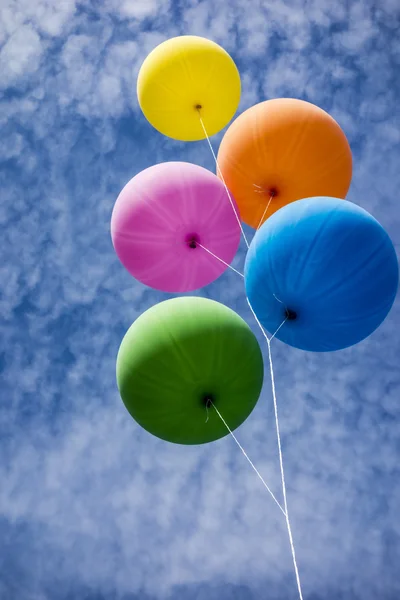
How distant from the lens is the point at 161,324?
4000 millimetres

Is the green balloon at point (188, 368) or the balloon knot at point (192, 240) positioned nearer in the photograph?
the green balloon at point (188, 368)

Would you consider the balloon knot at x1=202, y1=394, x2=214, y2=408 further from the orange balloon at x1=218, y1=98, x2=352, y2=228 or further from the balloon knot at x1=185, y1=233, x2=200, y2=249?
the orange balloon at x1=218, y1=98, x2=352, y2=228

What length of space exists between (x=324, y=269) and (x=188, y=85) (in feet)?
9.24

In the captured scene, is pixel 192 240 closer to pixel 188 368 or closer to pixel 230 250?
pixel 230 250

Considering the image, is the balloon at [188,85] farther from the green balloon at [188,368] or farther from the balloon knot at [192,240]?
the green balloon at [188,368]

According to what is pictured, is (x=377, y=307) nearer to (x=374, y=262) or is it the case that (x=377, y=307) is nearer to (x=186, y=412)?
(x=374, y=262)

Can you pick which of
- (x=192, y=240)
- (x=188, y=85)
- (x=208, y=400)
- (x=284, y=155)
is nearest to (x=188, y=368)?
(x=208, y=400)

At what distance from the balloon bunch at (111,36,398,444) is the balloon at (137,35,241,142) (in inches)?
0.6

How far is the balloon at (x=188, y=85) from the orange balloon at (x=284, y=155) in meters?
0.64

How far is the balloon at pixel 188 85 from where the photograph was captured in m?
5.28

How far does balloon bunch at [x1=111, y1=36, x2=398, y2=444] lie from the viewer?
12.7ft

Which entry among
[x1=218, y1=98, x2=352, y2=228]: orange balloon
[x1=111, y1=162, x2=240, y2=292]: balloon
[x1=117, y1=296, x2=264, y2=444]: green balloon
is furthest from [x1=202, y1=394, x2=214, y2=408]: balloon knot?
[x1=218, y1=98, x2=352, y2=228]: orange balloon

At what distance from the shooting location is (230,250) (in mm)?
5137

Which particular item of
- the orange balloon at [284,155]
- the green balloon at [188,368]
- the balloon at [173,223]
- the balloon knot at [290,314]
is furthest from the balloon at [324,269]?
the orange balloon at [284,155]
